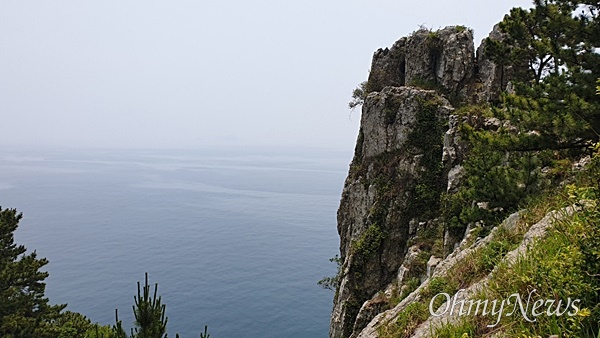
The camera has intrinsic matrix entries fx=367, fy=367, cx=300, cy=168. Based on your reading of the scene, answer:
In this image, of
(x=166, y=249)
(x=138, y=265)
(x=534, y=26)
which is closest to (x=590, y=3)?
(x=534, y=26)

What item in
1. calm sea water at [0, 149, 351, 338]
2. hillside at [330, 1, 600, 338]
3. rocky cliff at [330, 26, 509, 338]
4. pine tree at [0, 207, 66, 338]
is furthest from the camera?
calm sea water at [0, 149, 351, 338]

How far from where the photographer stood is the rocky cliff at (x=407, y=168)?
70.9 feet

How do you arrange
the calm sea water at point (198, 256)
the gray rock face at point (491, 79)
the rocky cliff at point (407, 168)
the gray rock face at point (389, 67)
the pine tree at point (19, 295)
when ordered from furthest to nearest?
the calm sea water at point (198, 256), the gray rock face at point (389, 67), the gray rock face at point (491, 79), the rocky cliff at point (407, 168), the pine tree at point (19, 295)

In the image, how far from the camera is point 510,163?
42.8ft

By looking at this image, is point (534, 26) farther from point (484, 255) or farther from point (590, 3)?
point (484, 255)

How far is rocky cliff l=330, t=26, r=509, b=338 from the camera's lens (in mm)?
21609

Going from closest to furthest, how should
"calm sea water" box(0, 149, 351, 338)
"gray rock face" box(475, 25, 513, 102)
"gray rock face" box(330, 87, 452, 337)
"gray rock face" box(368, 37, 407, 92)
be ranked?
"gray rock face" box(330, 87, 452, 337) → "gray rock face" box(475, 25, 513, 102) → "gray rock face" box(368, 37, 407, 92) → "calm sea water" box(0, 149, 351, 338)

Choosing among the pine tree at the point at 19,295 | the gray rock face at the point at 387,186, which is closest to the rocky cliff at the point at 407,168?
the gray rock face at the point at 387,186

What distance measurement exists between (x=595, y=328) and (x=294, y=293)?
68.3 metres

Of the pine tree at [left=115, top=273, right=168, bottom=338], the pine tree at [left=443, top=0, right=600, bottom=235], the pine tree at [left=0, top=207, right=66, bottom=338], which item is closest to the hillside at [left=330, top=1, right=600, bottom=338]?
the pine tree at [left=443, top=0, right=600, bottom=235]

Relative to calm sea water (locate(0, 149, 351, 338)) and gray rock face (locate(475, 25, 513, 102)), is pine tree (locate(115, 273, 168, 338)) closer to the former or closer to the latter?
gray rock face (locate(475, 25, 513, 102))

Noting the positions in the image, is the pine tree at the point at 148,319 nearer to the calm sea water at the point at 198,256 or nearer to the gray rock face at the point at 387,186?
the gray rock face at the point at 387,186

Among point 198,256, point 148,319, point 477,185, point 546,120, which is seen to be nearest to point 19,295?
point 148,319

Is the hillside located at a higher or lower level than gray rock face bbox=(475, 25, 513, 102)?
lower
